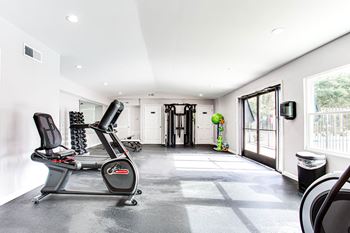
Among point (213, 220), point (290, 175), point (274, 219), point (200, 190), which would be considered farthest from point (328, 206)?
point (290, 175)

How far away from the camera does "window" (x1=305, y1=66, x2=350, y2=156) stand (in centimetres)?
290

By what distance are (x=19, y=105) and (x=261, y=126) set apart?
5510 millimetres

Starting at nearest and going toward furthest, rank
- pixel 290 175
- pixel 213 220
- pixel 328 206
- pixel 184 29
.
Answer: pixel 328 206 < pixel 213 220 < pixel 184 29 < pixel 290 175

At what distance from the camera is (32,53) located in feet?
10.6

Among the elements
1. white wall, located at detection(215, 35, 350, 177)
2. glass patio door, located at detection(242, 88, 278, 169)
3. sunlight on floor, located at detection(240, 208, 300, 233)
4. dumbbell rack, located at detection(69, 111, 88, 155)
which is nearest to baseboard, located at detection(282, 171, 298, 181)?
white wall, located at detection(215, 35, 350, 177)

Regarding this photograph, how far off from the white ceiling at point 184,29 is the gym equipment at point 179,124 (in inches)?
183

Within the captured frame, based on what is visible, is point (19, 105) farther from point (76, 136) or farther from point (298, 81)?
point (298, 81)

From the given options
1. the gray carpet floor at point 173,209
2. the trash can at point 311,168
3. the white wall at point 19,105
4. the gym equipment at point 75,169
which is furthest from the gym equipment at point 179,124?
the trash can at point 311,168

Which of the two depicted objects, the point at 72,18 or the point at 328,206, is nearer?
the point at 328,206

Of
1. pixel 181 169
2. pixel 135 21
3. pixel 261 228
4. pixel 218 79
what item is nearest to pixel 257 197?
pixel 261 228

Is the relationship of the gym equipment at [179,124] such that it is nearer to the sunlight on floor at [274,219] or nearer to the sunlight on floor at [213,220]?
the sunlight on floor at [213,220]

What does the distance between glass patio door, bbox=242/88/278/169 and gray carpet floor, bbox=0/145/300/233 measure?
1472mm

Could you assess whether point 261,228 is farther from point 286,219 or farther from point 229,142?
point 229,142

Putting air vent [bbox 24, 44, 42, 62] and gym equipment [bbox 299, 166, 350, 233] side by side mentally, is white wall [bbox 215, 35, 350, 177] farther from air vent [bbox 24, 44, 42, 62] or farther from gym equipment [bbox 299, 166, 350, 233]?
air vent [bbox 24, 44, 42, 62]
